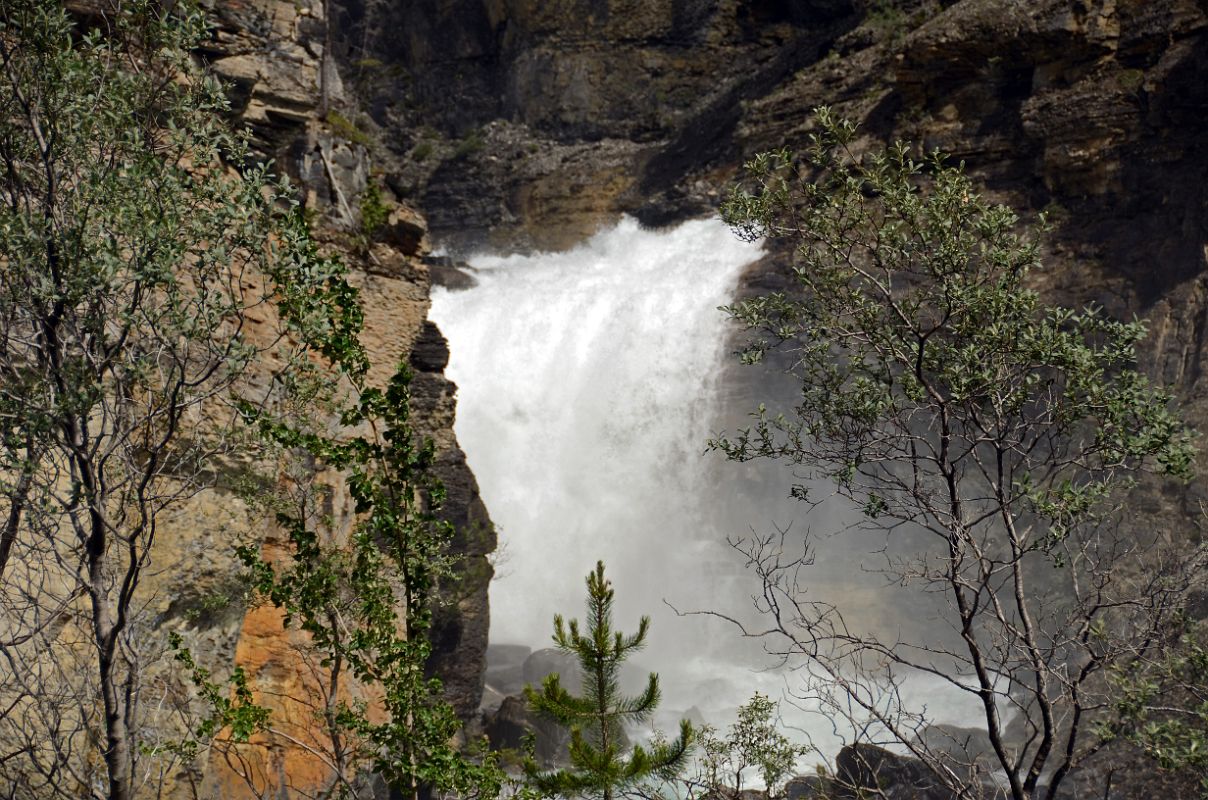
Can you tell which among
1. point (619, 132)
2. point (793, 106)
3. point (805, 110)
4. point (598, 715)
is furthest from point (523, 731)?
point (619, 132)

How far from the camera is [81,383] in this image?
14.9ft

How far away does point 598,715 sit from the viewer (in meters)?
6.26

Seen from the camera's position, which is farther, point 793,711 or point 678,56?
point 678,56

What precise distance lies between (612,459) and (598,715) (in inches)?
672

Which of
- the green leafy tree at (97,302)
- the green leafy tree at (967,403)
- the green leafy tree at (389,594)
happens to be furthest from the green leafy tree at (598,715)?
the green leafy tree at (97,302)

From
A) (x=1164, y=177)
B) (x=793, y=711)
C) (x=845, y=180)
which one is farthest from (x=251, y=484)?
(x=1164, y=177)

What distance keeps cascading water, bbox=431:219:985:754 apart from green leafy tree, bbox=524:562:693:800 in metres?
13.7

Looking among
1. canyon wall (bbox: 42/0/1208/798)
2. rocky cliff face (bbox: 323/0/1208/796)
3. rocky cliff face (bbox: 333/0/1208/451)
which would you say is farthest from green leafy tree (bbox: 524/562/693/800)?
rocky cliff face (bbox: 333/0/1208/451)

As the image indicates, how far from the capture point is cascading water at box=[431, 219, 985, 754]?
72.8ft

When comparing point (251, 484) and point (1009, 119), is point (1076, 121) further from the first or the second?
point (251, 484)

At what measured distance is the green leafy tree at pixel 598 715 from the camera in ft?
20.1

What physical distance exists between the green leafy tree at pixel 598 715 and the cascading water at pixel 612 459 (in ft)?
45.0

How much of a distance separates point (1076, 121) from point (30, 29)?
728 inches

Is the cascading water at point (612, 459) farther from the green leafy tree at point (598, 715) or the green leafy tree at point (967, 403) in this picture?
the green leafy tree at point (967, 403)
